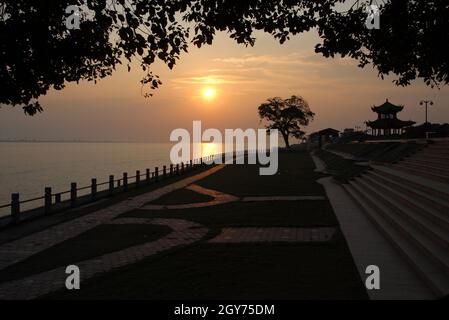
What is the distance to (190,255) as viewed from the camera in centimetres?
1079

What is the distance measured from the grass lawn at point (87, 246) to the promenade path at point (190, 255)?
23 mm

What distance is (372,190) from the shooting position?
18078mm

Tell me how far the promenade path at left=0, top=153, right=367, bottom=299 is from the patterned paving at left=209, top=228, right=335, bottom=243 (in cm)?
3

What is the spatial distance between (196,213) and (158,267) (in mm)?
8031

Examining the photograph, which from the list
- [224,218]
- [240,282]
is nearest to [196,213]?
[224,218]

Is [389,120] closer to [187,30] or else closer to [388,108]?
[388,108]

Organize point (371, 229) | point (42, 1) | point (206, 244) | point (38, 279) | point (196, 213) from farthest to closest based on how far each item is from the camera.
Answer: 1. point (196, 213)
2. point (371, 229)
3. point (206, 244)
4. point (38, 279)
5. point (42, 1)

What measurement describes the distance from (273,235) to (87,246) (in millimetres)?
4617

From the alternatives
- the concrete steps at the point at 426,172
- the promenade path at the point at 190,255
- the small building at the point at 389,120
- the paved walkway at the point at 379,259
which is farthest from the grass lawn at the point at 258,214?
the small building at the point at 389,120

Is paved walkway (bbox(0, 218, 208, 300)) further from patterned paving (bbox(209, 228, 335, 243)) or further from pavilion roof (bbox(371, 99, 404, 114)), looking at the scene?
pavilion roof (bbox(371, 99, 404, 114))

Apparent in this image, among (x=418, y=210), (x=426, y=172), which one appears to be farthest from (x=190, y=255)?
(x=426, y=172)

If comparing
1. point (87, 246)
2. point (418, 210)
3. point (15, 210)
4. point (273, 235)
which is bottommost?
point (87, 246)

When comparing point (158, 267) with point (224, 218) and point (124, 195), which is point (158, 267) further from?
point (124, 195)

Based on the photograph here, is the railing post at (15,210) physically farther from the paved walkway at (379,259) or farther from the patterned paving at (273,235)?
the paved walkway at (379,259)
